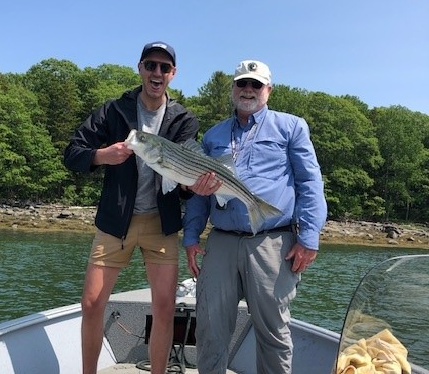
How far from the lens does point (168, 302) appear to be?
4.43 metres

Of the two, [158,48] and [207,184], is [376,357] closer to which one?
[207,184]

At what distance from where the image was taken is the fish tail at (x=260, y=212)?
12.3 ft

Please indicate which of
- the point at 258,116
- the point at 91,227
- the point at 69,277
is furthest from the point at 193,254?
the point at 91,227

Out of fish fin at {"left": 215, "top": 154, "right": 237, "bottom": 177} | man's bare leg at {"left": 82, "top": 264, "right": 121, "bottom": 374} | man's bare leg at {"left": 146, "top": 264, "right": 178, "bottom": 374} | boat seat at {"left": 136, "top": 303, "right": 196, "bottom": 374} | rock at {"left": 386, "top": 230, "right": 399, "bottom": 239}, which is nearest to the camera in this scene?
fish fin at {"left": 215, "top": 154, "right": 237, "bottom": 177}

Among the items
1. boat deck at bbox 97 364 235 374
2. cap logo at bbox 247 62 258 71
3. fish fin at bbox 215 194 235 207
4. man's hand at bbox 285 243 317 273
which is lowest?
boat deck at bbox 97 364 235 374

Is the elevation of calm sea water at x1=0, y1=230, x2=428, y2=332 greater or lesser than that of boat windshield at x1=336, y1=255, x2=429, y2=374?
lesser

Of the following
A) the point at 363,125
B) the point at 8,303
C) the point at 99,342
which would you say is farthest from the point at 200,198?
the point at 363,125

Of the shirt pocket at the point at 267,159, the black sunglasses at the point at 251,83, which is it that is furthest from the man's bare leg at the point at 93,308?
the black sunglasses at the point at 251,83

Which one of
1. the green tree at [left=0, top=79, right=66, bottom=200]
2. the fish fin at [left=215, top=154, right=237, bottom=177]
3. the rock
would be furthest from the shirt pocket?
the green tree at [left=0, top=79, right=66, bottom=200]

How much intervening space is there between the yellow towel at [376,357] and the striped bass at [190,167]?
52.9 inches

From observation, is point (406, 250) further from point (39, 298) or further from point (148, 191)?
point (148, 191)

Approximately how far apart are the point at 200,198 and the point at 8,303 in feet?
51.9

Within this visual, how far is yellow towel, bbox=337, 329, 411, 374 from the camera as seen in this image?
2.48m

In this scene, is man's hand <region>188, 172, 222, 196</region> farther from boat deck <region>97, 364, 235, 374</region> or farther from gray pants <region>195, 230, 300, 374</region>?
boat deck <region>97, 364, 235, 374</region>
